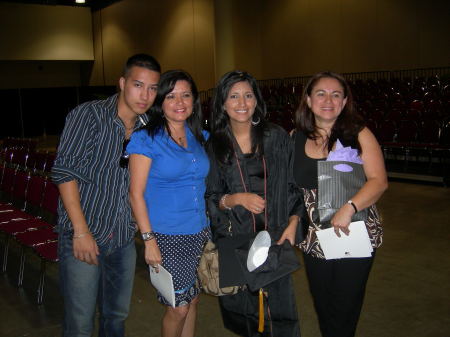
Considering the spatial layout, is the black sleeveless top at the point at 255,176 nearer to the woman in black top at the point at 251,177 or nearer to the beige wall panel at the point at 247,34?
the woman in black top at the point at 251,177

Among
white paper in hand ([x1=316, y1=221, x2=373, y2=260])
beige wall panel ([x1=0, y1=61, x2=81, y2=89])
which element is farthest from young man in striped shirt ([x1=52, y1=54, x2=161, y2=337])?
beige wall panel ([x1=0, y1=61, x2=81, y2=89])

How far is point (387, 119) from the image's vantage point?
8.72 meters

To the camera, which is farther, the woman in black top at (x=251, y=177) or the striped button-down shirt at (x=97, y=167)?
the woman in black top at (x=251, y=177)

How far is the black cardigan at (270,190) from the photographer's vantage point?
2.21 metres

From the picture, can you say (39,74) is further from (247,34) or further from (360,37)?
(360,37)

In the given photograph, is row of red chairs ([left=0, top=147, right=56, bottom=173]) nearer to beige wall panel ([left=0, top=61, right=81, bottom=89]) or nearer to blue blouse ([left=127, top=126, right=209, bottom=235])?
blue blouse ([left=127, top=126, right=209, bottom=235])

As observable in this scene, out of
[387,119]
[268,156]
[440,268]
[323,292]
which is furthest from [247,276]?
[387,119]

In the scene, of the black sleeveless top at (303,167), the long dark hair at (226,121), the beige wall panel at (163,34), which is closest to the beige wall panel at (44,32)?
the beige wall panel at (163,34)

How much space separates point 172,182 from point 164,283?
483mm

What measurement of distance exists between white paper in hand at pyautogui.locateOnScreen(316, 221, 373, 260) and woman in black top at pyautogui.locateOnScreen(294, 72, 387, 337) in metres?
0.04

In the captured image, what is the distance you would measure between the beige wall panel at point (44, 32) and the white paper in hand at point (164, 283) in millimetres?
20012

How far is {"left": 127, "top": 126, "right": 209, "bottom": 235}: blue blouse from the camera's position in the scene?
2.10 meters

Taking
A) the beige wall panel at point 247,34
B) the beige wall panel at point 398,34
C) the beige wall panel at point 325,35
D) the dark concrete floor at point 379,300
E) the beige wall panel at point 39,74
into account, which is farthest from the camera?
the beige wall panel at point 39,74

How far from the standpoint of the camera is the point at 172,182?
7.05 ft
